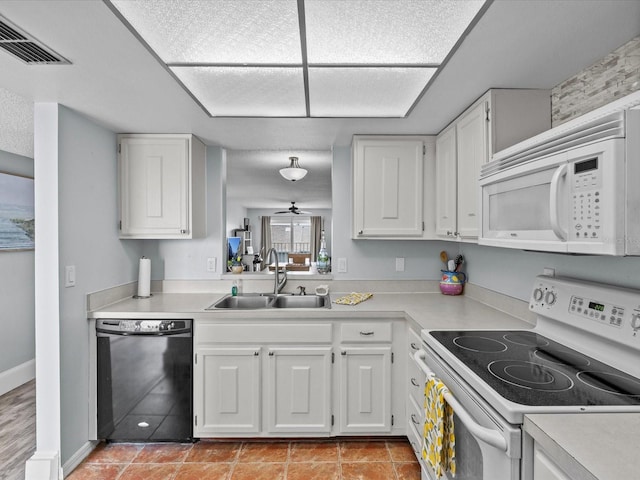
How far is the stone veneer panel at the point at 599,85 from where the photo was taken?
4.18 ft

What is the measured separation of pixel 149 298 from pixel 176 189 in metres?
0.83

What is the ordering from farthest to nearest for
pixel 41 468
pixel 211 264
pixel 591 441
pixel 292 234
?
1. pixel 292 234
2. pixel 211 264
3. pixel 41 468
4. pixel 591 441

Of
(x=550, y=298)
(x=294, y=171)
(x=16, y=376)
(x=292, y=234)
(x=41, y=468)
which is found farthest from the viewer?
(x=292, y=234)

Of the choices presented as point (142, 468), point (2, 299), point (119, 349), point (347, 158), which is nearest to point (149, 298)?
point (119, 349)

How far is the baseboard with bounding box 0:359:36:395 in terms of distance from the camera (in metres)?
2.96

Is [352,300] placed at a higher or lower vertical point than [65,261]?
lower

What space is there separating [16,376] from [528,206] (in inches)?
162

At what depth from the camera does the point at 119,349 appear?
7.00ft

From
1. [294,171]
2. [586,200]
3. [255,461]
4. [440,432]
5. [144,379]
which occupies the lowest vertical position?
[255,461]

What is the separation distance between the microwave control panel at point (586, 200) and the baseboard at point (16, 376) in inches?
163

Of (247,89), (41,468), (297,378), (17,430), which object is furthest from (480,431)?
(17,430)

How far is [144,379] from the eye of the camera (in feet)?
6.93

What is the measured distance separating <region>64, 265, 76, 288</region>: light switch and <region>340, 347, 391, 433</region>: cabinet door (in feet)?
5.49

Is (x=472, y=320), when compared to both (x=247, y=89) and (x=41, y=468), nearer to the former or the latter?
(x=247, y=89)
